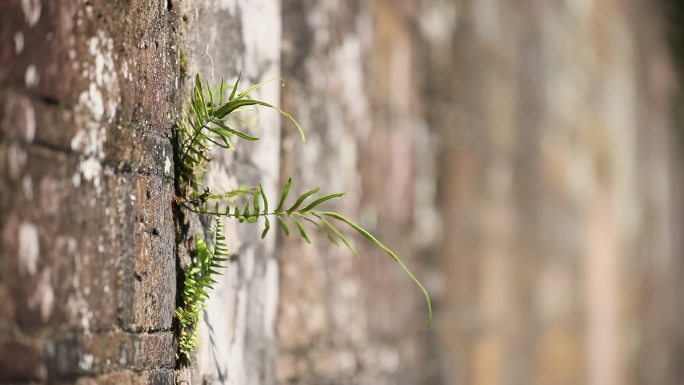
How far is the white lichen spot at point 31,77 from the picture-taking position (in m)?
0.88

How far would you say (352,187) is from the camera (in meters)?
2.25

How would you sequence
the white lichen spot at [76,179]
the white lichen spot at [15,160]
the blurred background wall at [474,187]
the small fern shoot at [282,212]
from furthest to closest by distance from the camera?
1. the blurred background wall at [474,187]
2. the small fern shoot at [282,212]
3. the white lichen spot at [76,179]
4. the white lichen spot at [15,160]

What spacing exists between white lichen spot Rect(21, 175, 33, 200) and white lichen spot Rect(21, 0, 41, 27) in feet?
0.44

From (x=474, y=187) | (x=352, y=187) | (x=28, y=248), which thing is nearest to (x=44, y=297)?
(x=28, y=248)

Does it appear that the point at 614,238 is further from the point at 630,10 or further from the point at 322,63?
the point at 322,63

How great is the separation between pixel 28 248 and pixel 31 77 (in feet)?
0.48

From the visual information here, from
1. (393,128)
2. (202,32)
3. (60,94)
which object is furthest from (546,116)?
(60,94)

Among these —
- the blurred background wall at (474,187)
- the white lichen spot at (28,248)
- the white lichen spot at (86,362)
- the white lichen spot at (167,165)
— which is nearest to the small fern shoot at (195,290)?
the white lichen spot at (167,165)

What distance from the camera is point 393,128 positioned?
2.54 metres

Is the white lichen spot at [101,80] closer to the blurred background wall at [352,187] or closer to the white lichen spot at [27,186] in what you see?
the blurred background wall at [352,187]

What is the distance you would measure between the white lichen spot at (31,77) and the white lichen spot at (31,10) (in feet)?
0.12

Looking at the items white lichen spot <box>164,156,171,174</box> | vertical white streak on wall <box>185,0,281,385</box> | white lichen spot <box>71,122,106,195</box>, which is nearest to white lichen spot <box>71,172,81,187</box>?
white lichen spot <box>71,122,106,195</box>

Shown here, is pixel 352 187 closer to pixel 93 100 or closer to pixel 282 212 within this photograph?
pixel 282 212

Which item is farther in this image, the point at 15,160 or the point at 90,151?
the point at 90,151
